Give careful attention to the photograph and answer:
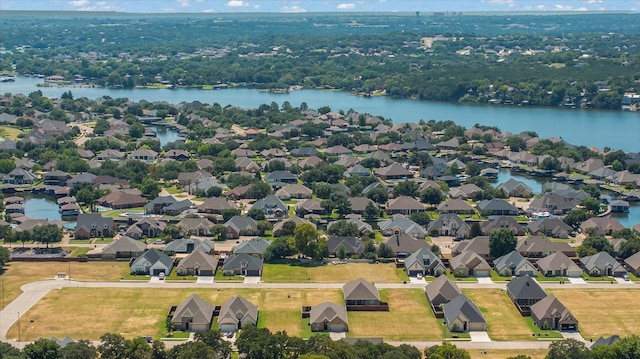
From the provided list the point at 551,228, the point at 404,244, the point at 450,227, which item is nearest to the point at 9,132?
the point at 450,227

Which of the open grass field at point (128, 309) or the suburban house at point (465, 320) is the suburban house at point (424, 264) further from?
the suburban house at point (465, 320)

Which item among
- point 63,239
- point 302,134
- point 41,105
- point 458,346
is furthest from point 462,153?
point 41,105

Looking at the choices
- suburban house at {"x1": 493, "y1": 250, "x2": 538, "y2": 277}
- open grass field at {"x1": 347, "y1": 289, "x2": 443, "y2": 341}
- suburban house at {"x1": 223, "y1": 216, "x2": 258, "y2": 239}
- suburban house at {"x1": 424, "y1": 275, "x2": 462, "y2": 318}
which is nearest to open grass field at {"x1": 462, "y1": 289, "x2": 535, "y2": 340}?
suburban house at {"x1": 424, "y1": 275, "x2": 462, "y2": 318}

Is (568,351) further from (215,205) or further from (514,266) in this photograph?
(215,205)

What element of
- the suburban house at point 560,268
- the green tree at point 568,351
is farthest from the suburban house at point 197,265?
the green tree at point 568,351

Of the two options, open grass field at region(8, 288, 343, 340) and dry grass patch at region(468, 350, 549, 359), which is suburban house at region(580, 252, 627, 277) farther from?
open grass field at region(8, 288, 343, 340)

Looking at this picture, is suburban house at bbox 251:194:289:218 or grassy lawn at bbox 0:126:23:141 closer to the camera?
suburban house at bbox 251:194:289:218
